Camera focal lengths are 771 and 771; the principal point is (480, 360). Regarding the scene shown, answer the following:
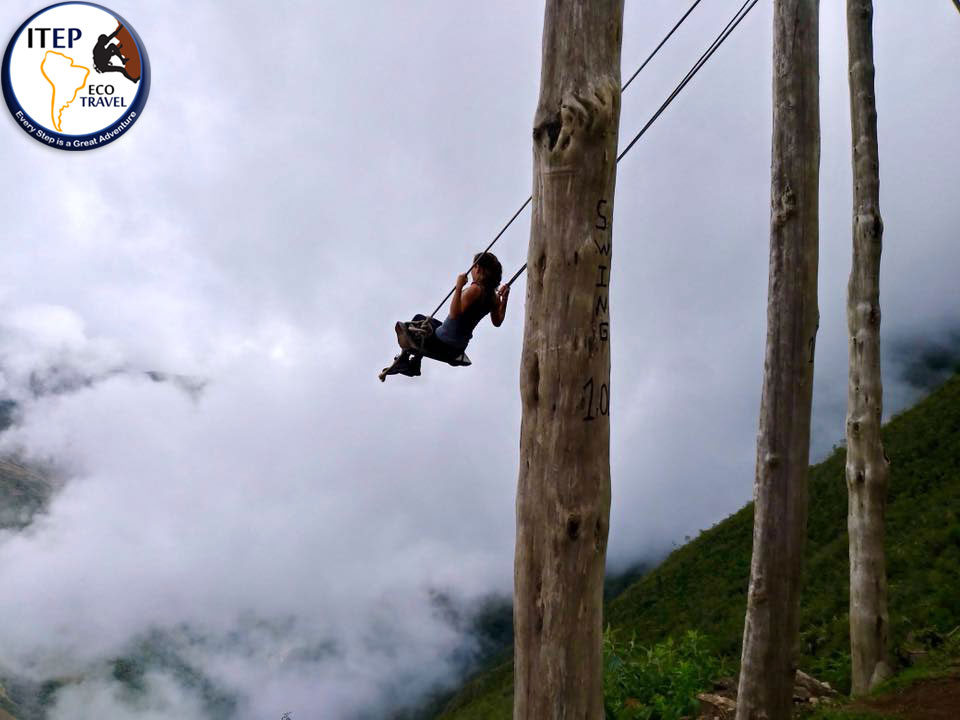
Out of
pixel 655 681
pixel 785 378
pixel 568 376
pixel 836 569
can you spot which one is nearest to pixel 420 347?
pixel 785 378

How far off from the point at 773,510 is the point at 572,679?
3170 millimetres

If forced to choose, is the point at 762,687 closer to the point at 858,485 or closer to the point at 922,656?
the point at 858,485

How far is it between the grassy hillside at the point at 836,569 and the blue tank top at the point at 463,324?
410 centimetres

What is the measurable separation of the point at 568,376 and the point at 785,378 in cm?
321

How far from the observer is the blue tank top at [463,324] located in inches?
225

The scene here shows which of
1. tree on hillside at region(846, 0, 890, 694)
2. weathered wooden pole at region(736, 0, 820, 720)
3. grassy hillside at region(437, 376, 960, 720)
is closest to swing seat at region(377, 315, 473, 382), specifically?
weathered wooden pole at region(736, 0, 820, 720)

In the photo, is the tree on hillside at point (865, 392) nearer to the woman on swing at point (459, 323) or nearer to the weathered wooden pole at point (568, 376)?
the woman on swing at point (459, 323)

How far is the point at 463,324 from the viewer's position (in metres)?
5.90

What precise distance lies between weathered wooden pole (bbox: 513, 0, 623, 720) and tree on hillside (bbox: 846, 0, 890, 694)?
5760 millimetres

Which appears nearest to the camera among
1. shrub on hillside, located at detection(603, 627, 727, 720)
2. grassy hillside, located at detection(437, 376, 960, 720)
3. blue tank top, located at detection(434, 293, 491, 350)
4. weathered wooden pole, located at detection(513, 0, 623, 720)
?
weathered wooden pole, located at detection(513, 0, 623, 720)

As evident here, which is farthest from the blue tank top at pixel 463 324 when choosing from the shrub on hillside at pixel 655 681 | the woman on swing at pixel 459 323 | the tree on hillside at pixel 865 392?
the tree on hillside at pixel 865 392

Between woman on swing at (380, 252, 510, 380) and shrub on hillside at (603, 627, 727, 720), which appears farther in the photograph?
shrub on hillside at (603, 627, 727, 720)

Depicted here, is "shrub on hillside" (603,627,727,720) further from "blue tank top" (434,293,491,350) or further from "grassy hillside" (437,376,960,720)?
"blue tank top" (434,293,491,350)

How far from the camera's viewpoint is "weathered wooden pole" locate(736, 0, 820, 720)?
A: 5.56m
